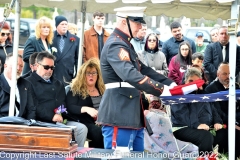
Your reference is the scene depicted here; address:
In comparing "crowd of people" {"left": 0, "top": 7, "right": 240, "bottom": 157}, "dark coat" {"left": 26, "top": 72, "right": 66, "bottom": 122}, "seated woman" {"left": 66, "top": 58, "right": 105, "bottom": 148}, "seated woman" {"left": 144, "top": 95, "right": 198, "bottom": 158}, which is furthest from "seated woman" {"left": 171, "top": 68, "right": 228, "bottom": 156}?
"dark coat" {"left": 26, "top": 72, "right": 66, "bottom": 122}

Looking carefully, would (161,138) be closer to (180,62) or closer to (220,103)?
(220,103)

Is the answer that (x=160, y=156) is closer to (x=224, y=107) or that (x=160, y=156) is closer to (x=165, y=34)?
(x=224, y=107)

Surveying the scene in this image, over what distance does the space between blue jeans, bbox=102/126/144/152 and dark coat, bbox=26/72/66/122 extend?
163 centimetres

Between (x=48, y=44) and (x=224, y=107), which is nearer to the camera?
(x=224, y=107)

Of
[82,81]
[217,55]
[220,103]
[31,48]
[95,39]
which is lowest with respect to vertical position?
[220,103]

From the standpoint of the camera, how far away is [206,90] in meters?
7.92

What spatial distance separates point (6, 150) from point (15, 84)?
69.0 inches

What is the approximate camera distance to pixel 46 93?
6.91m

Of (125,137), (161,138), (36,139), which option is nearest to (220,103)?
(161,138)

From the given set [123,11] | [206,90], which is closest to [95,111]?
[206,90]

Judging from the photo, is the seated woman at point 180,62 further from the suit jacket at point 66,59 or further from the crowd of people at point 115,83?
the suit jacket at point 66,59

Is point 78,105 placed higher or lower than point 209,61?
lower

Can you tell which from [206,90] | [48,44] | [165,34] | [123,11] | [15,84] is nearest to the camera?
[123,11]

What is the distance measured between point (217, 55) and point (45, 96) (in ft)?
11.9
